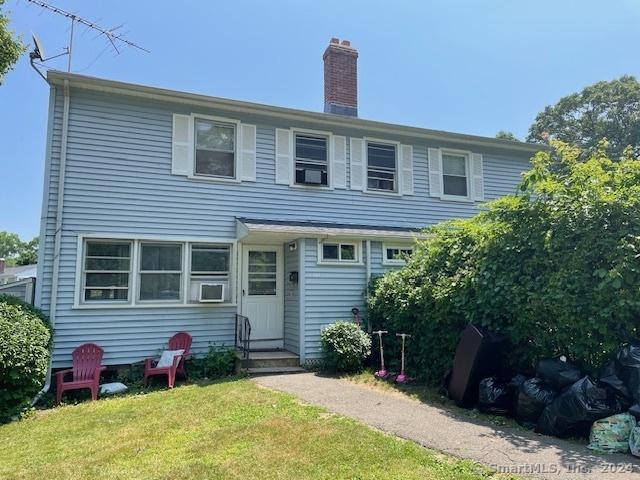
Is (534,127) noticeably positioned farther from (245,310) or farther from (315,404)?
(315,404)

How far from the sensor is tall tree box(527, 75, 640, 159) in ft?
79.6

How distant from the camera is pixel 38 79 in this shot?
8.59m

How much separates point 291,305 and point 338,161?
3732 millimetres

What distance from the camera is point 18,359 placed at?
6.05 m

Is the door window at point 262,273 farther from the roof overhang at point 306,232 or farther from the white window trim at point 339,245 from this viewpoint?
the white window trim at point 339,245

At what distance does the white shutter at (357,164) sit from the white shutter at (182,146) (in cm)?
391

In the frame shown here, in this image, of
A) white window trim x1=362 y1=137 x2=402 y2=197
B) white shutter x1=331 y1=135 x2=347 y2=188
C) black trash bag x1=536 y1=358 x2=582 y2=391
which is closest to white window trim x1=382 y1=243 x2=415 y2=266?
white window trim x1=362 y1=137 x2=402 y2=197

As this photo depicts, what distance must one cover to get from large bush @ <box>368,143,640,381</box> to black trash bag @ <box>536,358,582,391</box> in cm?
23

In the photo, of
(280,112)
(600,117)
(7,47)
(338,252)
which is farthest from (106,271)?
(600,117)

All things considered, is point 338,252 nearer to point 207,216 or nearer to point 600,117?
point 207,216

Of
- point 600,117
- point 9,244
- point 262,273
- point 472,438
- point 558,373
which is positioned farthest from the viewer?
point 9,244

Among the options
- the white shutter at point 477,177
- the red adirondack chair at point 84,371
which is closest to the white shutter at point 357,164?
the white shutter at point 477,177

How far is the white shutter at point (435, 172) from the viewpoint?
1159 centimetres

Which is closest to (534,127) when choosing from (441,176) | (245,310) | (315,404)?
(441,176)
